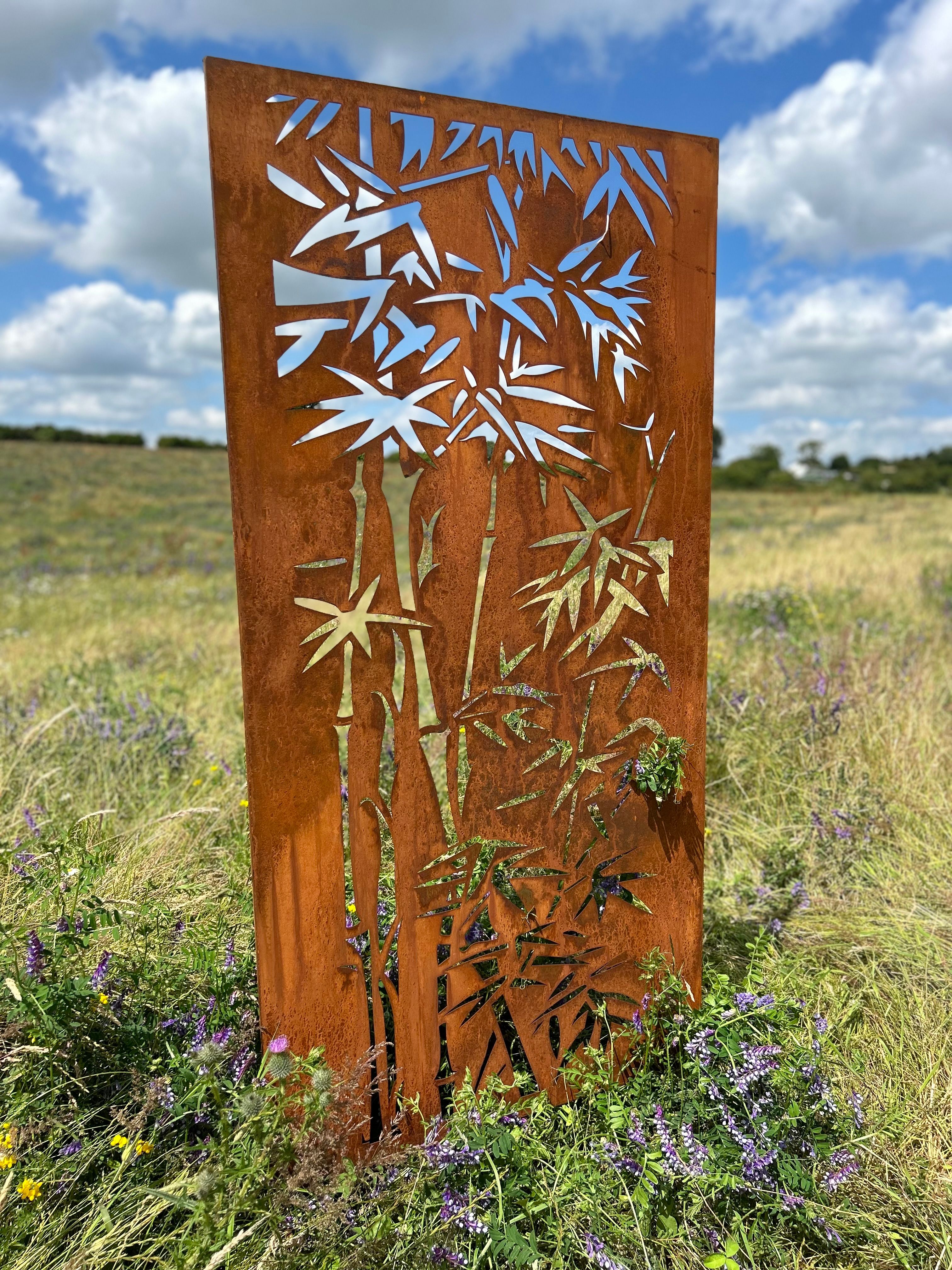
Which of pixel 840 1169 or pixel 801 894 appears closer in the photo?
pixel 840 1169

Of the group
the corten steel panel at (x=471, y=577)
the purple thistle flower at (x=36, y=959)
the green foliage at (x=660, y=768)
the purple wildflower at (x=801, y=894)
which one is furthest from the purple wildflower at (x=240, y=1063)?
the purple wildflower at (x=801, y=894)

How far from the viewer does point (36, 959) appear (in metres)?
1.97

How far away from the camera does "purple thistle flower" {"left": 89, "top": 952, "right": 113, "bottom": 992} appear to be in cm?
202

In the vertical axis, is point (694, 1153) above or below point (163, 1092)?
below

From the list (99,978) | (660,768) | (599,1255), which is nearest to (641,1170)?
(599,1255)

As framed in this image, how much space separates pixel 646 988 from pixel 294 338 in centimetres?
198

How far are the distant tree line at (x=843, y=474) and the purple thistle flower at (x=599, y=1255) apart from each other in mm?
42059

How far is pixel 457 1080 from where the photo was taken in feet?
6.97

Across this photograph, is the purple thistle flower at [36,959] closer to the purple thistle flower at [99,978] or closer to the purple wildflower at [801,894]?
the purple thistle flower at [99,978]

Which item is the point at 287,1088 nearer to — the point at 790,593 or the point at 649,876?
the point at 649,876

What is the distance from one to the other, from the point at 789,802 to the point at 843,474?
2094 inches

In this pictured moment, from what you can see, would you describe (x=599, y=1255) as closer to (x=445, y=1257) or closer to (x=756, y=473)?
(x=445, y=1257)

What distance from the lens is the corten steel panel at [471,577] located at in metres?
1.84

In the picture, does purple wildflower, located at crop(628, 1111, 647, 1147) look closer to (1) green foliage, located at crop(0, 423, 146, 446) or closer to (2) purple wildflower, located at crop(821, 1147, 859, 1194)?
(2) purple wildflower, located at crop(821, 1147, 859, 1194)
